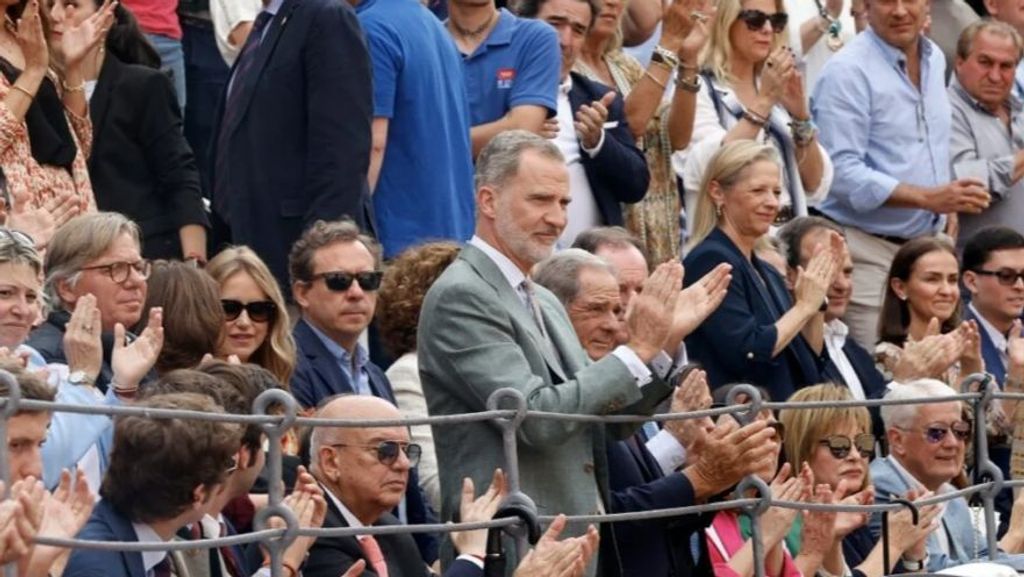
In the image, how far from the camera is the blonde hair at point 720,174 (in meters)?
10.5

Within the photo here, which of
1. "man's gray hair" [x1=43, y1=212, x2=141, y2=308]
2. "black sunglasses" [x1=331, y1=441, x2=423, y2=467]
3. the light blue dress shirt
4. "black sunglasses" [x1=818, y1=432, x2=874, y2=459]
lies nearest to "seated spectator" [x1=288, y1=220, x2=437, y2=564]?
"man's gray hair" [x1=43, y1=212, x2=141, y2=308]

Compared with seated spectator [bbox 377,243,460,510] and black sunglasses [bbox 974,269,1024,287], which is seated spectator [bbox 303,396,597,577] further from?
black sunglasses [bbox 974,269,1024,287]

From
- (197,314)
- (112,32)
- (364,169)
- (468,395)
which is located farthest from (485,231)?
(112,32)

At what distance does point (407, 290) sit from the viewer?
29.9 ft

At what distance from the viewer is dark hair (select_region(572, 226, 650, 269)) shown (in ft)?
32.3

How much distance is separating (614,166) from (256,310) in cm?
270

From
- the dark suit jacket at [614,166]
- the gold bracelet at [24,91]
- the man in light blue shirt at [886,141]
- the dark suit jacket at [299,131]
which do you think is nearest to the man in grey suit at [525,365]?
the dark suit jacket at [299,131]

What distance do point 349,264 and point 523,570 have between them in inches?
96.4

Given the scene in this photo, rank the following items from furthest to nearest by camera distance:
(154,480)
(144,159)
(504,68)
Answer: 1. (504,68)
2. (144,159)
3. (154,480)

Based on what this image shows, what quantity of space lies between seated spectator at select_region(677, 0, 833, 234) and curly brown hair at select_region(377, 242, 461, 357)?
112 inches

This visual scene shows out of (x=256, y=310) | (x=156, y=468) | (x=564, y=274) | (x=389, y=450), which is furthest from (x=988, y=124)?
(x=156, y=468)

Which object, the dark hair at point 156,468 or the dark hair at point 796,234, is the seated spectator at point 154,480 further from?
the dark hair at point 796,234

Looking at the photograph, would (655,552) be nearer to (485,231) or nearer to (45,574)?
(485,231)

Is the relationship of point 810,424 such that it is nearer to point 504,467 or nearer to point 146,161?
point 504,467
